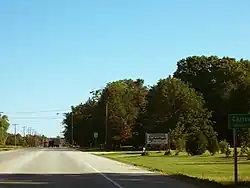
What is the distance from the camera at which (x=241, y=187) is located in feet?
67.1

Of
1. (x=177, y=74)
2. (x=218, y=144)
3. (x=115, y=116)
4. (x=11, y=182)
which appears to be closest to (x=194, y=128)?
(x=218, y=144)

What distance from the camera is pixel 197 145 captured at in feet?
208

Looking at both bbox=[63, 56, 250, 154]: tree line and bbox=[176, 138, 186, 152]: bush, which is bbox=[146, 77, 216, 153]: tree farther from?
bbox=[176, 138, 186, 152]: bush

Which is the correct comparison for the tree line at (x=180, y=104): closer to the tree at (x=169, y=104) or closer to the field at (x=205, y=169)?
the tree at (x=169, y=104)

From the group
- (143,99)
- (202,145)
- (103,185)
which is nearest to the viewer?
(103,185)

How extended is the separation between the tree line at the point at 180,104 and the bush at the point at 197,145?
1.04 meters

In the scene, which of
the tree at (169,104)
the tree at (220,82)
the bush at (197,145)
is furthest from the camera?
the tree at (220,82)

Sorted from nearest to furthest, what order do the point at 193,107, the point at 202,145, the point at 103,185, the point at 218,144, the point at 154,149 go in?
the point at 103,185
the point at 202,145
the point at 218,144
the point at 154,149
the point at 193,107

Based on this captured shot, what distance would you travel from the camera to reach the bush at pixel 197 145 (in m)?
63.2

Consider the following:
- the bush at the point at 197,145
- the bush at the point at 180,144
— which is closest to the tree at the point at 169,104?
the bush at the point at 180,144

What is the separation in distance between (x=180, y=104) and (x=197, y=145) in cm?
3400

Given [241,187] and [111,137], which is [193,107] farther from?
[241,187]

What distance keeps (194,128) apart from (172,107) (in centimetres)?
2497

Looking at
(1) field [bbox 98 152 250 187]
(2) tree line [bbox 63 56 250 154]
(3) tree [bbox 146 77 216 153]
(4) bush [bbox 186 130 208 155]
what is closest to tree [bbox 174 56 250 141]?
(2) tree line [bbox 63 56 250 154]
